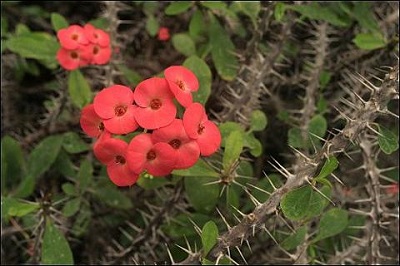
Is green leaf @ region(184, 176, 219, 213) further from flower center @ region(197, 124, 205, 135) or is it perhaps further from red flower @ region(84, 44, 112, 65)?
red flower @ region(84, 44, 112, 65)

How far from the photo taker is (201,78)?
1.75 meters

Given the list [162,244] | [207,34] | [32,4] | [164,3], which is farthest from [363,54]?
[32,4]

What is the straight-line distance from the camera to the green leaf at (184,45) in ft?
7.13

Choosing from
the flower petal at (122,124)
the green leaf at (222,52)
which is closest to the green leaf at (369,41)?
the green leaf at (222,52)

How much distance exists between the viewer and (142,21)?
248cm

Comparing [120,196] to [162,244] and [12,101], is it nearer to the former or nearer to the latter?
[162,244]

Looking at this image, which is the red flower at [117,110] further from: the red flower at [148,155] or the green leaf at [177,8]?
the green leaf at [177,8]

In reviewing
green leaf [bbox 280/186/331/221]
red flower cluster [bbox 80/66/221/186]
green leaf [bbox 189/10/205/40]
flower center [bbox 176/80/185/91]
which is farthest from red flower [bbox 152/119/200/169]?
green leaf [bbox 189/10/205/40]

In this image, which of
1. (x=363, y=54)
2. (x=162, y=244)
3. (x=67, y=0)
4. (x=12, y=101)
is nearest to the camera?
(x=162, y=244)

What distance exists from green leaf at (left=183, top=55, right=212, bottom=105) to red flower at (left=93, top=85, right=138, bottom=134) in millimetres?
376

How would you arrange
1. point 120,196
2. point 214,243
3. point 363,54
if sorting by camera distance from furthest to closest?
1. point 363,54
2. point 120,196
3. point 214,243

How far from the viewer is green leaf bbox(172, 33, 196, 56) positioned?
217cm

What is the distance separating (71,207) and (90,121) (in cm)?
57

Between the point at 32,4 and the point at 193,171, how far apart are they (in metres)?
1.50
